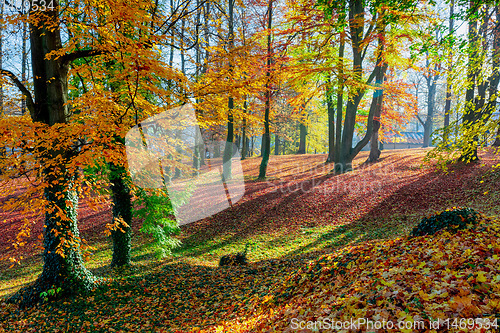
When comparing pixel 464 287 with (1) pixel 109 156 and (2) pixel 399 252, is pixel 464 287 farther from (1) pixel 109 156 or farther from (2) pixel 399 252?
(1) pixel 109 156

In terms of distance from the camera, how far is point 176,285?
572 centimetres

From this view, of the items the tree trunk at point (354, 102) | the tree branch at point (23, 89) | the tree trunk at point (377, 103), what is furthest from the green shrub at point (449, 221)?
the tree trunk at point (377, 103)

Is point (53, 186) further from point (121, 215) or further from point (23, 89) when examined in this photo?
point (121, 215)

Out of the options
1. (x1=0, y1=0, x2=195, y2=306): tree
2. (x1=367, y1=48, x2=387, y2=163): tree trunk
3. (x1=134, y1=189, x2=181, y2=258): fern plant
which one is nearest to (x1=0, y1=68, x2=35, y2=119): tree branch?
(x1=0, y1=0, x2=195, y2=306): tree

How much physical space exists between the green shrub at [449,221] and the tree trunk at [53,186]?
244 inches

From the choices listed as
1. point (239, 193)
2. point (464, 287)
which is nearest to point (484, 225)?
point (464, 287)

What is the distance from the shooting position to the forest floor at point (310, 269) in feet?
9.27

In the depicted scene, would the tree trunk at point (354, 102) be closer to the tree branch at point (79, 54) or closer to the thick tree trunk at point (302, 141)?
the tree branch at point (79, 54)

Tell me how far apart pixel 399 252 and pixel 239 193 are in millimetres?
9104

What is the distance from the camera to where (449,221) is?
4285 millimetres

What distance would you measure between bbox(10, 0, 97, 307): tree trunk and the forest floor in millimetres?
363

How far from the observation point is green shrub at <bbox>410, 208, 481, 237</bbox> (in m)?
4.17

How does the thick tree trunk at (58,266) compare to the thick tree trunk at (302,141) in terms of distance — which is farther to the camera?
the thick tree trunk at (302,141)

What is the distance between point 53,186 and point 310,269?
5.10 metres
